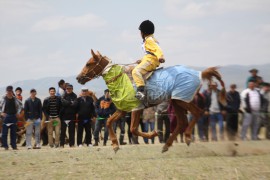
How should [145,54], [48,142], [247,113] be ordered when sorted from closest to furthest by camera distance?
[145,54] < [247,113] < [48,142]

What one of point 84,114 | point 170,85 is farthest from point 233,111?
point 170,85

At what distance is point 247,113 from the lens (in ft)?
60.4

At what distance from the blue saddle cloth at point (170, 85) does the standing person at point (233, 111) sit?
570 cm

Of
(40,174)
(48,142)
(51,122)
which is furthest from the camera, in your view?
(48,142)

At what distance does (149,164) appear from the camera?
10492 millimetres

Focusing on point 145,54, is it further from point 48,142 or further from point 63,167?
point 48,142

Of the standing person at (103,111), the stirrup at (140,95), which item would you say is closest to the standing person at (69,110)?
the standing person at (103,111)

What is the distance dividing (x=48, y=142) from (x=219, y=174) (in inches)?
545

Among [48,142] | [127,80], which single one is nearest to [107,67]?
[127,80]

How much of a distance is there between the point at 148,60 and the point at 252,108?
7057 millimetres

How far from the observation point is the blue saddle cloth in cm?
1222

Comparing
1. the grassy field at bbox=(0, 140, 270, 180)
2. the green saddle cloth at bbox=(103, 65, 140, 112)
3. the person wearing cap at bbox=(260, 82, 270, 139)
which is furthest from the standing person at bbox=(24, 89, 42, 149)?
the person wearing cap at bbox=(260, 82, 270, 139)

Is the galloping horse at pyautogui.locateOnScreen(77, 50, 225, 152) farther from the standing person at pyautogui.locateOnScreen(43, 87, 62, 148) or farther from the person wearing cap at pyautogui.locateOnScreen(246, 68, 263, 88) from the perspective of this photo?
the standing person at pyautogui.locateOnScreen(43, 87, 62, 148)

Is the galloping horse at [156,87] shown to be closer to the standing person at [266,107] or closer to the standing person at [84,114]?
the standing person at [266,107]
